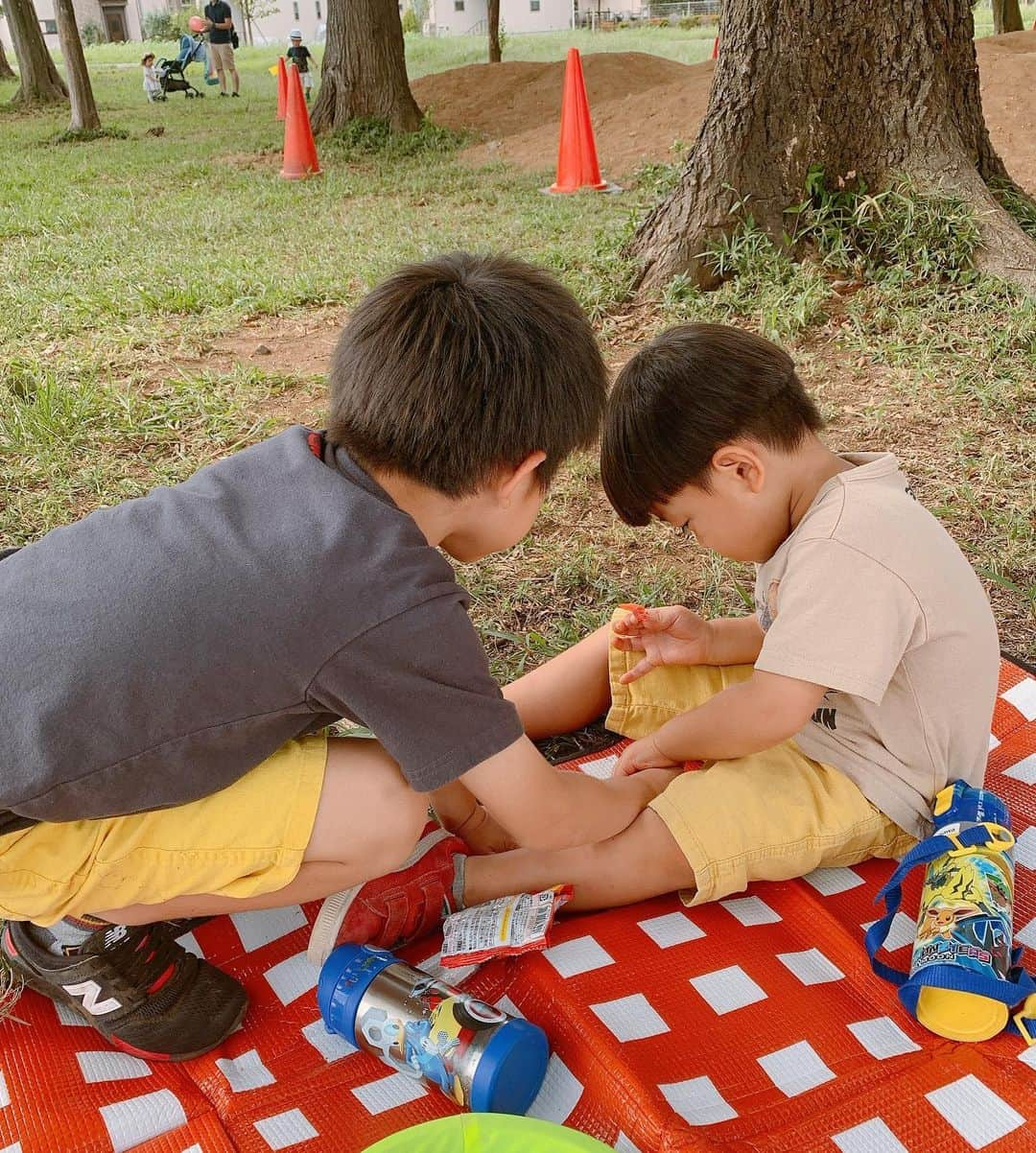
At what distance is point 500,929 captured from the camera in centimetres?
149

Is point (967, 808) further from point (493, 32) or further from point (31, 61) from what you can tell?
point (31, 61)

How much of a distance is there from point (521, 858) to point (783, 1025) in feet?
1.47

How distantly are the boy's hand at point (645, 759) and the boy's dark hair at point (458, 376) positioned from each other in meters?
0.60

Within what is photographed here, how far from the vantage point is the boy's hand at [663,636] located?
6.28ft

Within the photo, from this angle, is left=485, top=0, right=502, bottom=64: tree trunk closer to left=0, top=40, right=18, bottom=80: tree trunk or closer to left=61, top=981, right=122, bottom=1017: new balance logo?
left=0, top=40, right=18, bottom=80: tree trunk

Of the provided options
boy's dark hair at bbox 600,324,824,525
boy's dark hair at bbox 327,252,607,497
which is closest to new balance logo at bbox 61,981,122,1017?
boy's dark hair at bbox 327,252,607,497

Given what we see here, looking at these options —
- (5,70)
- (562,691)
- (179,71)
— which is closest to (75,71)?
(179,71)

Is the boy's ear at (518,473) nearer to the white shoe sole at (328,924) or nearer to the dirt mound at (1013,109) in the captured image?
the white shoe sole at (328,924)

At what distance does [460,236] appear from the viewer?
5.59m

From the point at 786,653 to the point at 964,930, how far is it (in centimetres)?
42

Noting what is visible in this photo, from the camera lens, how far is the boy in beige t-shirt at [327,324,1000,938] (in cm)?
149

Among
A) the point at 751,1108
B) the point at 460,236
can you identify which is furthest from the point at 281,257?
the point at 751,1108

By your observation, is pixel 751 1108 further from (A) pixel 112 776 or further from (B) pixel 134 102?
(B) pixel 134 102

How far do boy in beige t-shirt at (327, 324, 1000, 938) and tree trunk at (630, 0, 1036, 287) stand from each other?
264cm
